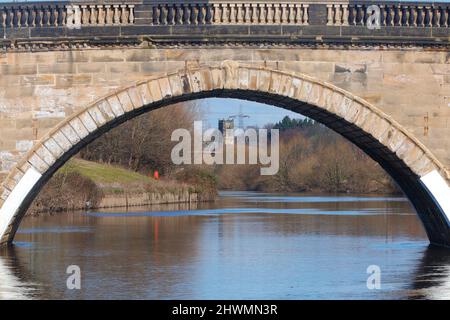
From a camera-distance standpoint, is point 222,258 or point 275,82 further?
point 222,258

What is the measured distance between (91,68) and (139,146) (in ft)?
93.6

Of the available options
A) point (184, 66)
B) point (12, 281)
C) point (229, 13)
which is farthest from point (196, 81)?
point (12, 281)

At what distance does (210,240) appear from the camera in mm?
21203

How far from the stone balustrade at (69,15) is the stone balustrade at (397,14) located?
316 cm

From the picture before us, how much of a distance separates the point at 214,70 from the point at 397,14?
9.84ft

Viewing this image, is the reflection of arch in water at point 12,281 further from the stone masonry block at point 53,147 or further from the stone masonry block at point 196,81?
the stone masonry block at point 196,81

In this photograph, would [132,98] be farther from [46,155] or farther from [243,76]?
[243,76]

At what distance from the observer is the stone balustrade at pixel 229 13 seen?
16.4 m

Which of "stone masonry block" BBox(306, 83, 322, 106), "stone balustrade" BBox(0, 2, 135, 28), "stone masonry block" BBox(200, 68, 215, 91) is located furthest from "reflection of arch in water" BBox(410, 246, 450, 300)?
"stone balustrade" BBox(0, 2, 135, 28)

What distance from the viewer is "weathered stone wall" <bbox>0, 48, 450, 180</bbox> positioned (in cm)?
1630

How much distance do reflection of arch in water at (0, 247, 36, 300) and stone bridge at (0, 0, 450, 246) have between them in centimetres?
65

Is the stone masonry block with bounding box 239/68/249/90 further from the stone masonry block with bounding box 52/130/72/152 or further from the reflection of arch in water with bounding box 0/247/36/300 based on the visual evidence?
the reflection of arch in water with bounding box 0/247/36/300

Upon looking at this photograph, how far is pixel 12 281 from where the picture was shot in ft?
47.1

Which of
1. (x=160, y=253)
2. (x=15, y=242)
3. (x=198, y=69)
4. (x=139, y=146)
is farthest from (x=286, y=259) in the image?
(x=139, y=146)
